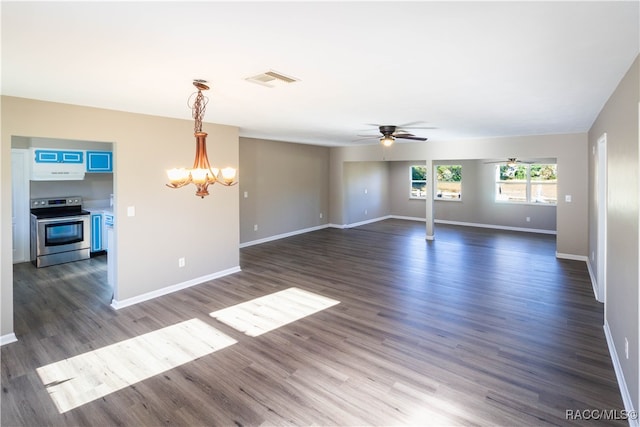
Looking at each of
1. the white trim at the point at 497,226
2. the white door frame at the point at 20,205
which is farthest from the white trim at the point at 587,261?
the white door frame at the point at 20,205

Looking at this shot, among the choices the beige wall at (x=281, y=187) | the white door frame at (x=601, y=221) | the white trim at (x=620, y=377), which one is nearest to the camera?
the white trim at (x=620, y=377)

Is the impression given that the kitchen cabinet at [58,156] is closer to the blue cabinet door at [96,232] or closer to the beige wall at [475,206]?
the blue cabinet door at [96,232]

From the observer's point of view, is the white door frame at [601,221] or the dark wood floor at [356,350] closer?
the dark wood floor at [356,350]

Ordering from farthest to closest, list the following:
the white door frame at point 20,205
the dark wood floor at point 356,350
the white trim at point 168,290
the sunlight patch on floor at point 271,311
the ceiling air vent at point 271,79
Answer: the white door frame at point 20,205 < the white trim at point 168,290 < the sunlight patch on floor at point 271,311 < the ceiling air vent at point 271,79 < the dark wood floor at point 356,350

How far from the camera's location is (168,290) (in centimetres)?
479

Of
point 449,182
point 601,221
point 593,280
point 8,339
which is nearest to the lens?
point 8,339

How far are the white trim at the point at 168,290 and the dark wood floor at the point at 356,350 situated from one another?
123 millimetres

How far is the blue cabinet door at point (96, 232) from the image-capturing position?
6.64 meters

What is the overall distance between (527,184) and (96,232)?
10.5 metres

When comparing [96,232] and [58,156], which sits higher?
[58,156]

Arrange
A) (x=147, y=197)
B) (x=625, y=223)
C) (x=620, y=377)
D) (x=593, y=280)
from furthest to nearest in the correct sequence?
(x=593, y=280), (x=147, y=197), (x=620, y=377), (x=625, y=223)

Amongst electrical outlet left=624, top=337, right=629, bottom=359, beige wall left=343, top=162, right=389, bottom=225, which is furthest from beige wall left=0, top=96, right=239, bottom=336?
beige wall left=343, top=162, right=389, bottom=225

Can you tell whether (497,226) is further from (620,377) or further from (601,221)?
(620,377)

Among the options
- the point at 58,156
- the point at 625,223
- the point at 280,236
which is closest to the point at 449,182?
the point at 280,236
